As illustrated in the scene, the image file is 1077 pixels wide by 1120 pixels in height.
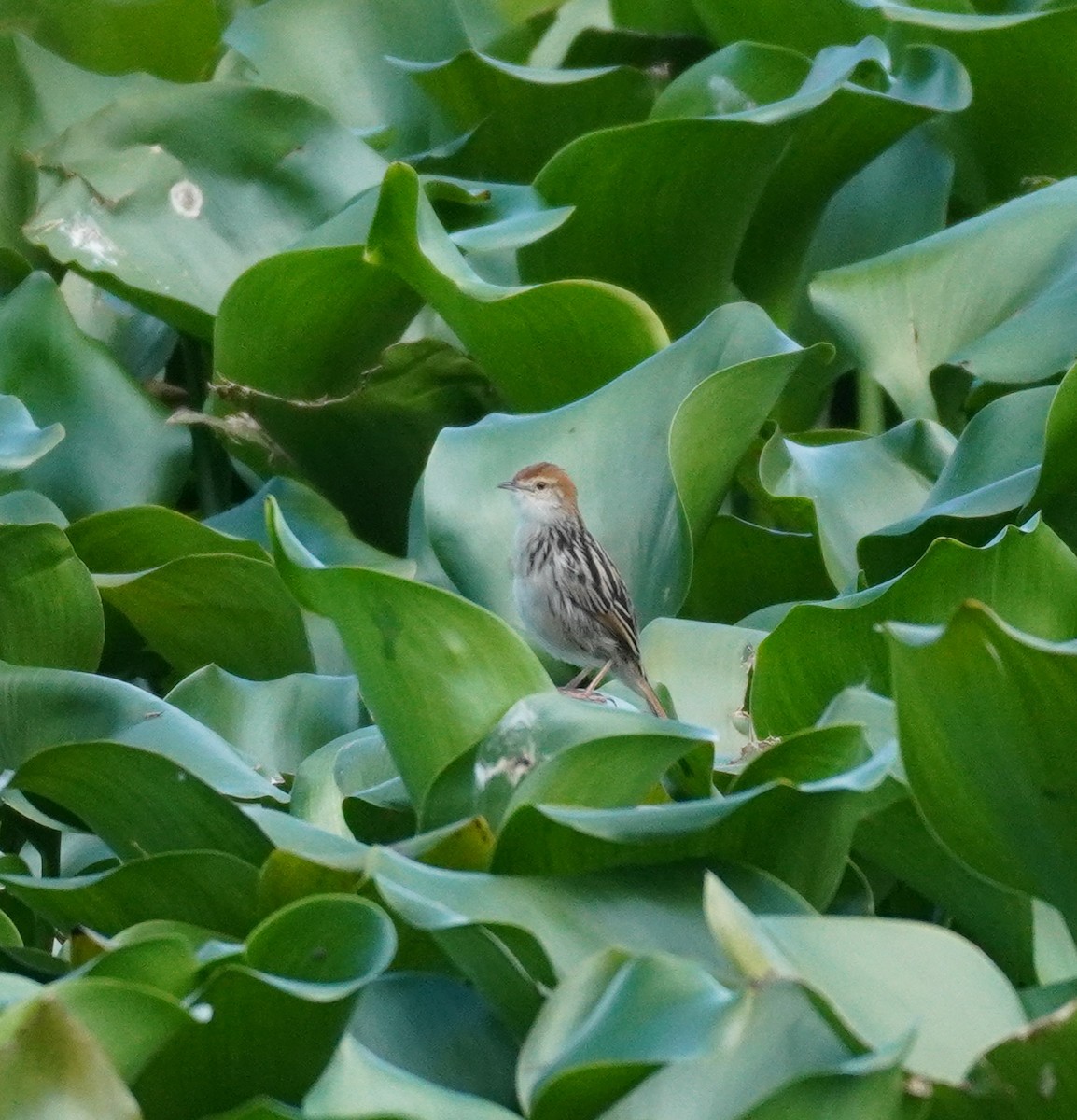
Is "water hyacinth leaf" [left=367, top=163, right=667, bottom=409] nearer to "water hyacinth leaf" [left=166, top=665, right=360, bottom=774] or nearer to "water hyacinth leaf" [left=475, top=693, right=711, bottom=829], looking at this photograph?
"water hyacinth leaf" [left=166, top=665, right=360, bottom=774]

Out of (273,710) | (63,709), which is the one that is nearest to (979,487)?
(273,710)

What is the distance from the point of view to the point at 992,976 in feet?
5.10

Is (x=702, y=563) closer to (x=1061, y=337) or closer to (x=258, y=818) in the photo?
(x=1061, y=337)

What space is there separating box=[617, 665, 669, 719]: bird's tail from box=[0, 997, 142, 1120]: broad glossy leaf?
31.8 inches

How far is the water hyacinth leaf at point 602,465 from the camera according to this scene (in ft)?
8.54

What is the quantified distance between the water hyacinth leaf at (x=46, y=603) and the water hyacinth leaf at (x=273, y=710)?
215 mm

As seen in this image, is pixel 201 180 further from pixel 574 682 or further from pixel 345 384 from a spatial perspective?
pixel 574 682

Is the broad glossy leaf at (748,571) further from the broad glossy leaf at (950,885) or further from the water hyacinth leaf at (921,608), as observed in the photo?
the broad glossy leaf at (950,885)

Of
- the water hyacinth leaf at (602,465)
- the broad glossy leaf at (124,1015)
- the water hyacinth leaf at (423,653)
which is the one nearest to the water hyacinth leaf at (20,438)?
the water hyacinth leaf at (602,465)

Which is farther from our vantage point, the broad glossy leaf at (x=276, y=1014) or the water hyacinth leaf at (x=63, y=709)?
the water hyacinth leaf at (x=63, y=709)

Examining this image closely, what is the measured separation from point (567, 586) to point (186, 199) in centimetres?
89

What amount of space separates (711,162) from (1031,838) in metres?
1.44

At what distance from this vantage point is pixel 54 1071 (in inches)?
56.6

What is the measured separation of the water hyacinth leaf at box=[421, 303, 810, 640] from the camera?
260 centimetres
